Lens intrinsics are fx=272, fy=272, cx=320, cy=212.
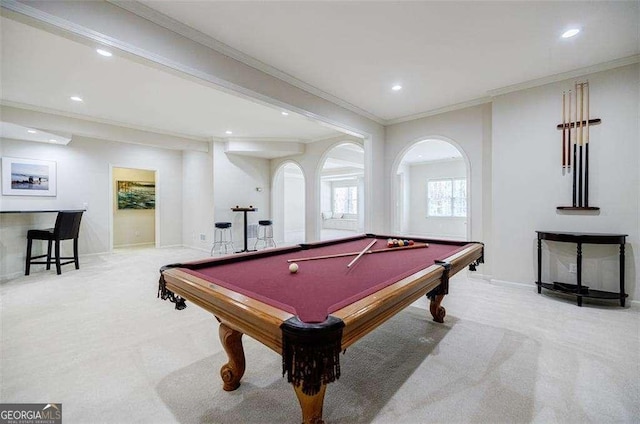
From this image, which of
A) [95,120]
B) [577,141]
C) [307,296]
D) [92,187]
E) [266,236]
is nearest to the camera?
[307,296]

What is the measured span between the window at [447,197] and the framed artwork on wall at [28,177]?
10279 mm

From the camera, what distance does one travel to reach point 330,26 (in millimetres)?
2443

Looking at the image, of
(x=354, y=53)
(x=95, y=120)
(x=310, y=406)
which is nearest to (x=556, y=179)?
(x=354, y=53)

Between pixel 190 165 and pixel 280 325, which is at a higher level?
pixel 190 165

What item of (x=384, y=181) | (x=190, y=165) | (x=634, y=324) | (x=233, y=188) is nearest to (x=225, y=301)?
(x=634, y=324)

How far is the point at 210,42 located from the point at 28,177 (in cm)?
498

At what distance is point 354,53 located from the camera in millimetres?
2885

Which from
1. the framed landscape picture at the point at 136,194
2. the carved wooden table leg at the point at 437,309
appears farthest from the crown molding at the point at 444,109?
the framed landscape picture at the point at 136,194

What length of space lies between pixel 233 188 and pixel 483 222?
5.41 m

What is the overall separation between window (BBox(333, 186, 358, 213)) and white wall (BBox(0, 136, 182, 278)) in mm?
7660

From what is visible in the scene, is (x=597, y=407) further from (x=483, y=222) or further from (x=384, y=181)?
(x=384, y=181)

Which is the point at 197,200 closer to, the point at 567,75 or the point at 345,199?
the point at 567,75

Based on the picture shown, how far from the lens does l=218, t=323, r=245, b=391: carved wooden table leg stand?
1.68m

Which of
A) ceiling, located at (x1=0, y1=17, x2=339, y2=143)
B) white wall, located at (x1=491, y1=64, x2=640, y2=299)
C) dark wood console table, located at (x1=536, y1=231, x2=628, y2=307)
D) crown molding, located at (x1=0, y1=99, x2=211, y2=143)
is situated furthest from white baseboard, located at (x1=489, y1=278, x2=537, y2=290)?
crown molding, located at (x1=0, y1=99, x2=211, y2=143)
